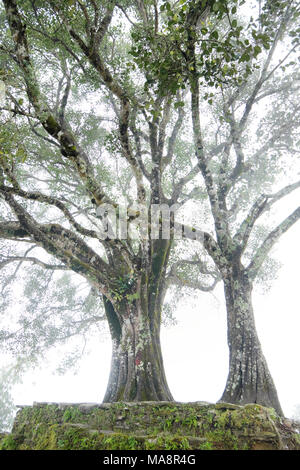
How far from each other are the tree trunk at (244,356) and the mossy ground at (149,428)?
2603 mm

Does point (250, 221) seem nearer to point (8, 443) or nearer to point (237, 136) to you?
point (237, 136)

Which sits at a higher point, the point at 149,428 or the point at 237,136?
the point at 237,136

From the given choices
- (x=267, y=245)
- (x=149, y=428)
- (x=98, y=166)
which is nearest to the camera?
(x=149, y=428)

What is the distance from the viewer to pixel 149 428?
471 cm

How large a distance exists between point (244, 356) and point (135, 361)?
2.83m

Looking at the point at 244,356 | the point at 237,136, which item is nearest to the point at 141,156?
the point at 237,136

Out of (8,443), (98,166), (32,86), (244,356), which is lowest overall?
(8,443)

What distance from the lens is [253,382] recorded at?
7.03 metres

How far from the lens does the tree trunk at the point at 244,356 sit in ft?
22.6

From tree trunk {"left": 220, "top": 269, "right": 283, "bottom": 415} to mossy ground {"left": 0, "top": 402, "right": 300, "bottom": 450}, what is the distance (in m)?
2.60

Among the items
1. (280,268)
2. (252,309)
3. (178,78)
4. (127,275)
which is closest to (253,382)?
(252,309)

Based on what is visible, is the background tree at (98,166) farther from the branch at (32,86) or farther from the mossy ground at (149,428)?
the mossy ground at (149,428)

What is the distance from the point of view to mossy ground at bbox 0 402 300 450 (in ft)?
13.0

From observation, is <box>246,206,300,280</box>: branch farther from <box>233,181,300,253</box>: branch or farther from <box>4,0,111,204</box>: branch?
<box>4,0,111,204</box>: branch
